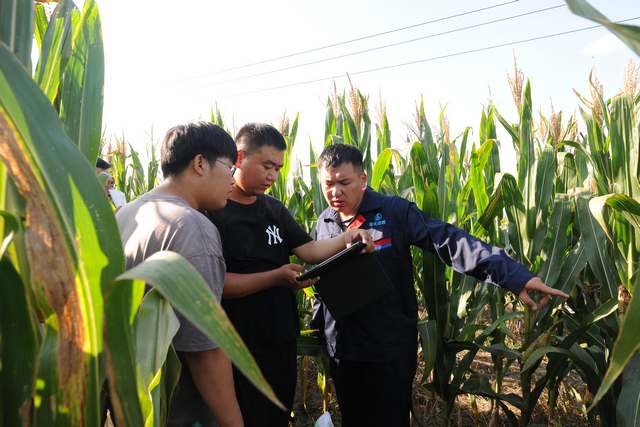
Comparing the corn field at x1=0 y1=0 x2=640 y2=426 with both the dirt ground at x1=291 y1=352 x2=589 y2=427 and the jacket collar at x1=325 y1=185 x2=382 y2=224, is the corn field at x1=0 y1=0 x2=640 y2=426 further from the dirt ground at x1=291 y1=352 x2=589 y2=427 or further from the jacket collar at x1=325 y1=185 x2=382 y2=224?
the jacket collar at x1=325 y1=185 x2=382 y2=224

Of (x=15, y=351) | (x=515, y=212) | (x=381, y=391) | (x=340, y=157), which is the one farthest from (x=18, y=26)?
(x=515, y=212)

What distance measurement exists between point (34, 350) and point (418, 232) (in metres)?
1.64

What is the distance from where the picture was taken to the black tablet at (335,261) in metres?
1.66

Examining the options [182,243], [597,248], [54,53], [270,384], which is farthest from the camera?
[270,384]

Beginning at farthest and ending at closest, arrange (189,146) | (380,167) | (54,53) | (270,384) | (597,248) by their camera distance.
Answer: (380,167) → (270,384) → (597,248) → (189,146) → (54,53)

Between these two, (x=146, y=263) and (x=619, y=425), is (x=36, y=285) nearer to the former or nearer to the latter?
(x=146, y=263)

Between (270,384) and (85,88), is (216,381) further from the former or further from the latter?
(270,384)

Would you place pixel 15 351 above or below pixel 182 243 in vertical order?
below

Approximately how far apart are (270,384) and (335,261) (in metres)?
0.72

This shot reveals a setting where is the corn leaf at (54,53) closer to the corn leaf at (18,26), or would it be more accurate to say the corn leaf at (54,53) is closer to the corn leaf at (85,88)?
the corn leaf at (85,88)

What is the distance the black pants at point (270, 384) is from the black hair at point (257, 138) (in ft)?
3.12

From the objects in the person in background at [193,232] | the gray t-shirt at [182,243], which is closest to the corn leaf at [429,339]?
the person in background at [193,232]

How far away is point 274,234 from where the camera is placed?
1979mm

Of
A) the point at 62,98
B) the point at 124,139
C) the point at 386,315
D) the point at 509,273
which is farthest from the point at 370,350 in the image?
the point at 124,139
